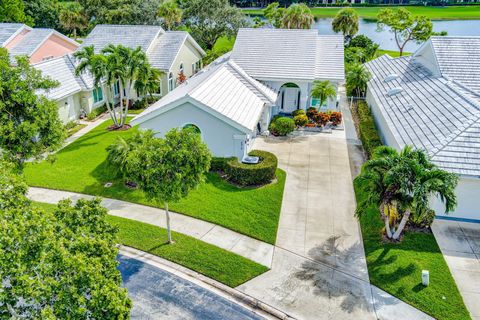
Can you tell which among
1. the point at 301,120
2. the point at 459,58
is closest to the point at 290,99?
the point at 301,120

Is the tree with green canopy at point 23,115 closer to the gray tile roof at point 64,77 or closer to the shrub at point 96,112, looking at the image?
the gray tile roof at point 64,77

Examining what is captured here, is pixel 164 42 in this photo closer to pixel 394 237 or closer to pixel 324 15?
pixel 394 237

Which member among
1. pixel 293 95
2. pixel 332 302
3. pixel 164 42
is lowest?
pixel 332 302

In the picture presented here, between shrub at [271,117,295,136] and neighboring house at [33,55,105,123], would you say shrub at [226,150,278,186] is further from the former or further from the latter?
neighboring house at [33,55,105,123]

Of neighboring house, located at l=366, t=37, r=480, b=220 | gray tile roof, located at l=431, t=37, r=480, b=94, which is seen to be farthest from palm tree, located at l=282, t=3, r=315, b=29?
gray tile roof, located at l=431, t=37, r=480, b=94

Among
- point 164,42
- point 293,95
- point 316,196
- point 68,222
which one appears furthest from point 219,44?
point 68,222

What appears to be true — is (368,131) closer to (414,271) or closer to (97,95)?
(414,271)

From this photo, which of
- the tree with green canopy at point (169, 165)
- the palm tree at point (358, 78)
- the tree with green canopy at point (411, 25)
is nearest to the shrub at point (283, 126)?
the palm tree at point (358, 78)
